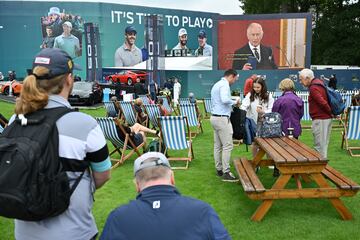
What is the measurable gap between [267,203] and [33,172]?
3.34 metres

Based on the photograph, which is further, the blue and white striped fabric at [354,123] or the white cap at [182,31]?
the white cap at [182,31]

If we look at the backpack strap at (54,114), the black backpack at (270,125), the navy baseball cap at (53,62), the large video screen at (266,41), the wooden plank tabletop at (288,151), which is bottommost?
the wooden plank tabletop at (288,151)

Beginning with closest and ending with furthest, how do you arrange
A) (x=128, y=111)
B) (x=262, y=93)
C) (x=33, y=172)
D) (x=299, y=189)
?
(x=33, y=172) < (x=299, y=189) < (x=262, y=93) < (x=128, y=111)

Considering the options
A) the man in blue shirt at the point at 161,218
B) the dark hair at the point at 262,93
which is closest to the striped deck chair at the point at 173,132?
the dark hair at the point at 262,93

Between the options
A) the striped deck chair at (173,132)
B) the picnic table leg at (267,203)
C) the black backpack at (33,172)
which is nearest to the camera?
the black backpack at (33,172)

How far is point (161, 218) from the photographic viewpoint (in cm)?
180

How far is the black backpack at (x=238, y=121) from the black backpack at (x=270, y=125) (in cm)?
55

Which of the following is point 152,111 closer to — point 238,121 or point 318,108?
point 238,121

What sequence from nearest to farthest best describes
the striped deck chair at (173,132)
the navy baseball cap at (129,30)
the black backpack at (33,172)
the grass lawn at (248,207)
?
the black backpack at (33,172)
the grass lawn at (248,207)
the striped deck chair at (173,132)
the navy baseball cap at (129,30)

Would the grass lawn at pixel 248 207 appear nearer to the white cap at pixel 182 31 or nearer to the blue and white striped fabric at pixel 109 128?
the blue and white striped fabric at pixel 109 128

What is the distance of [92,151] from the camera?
1.97 metres

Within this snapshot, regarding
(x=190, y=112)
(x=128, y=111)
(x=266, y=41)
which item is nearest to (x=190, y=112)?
(x=190, y=112)

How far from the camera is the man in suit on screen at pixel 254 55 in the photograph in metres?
24.8

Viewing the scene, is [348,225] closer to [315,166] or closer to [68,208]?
[315,166]
